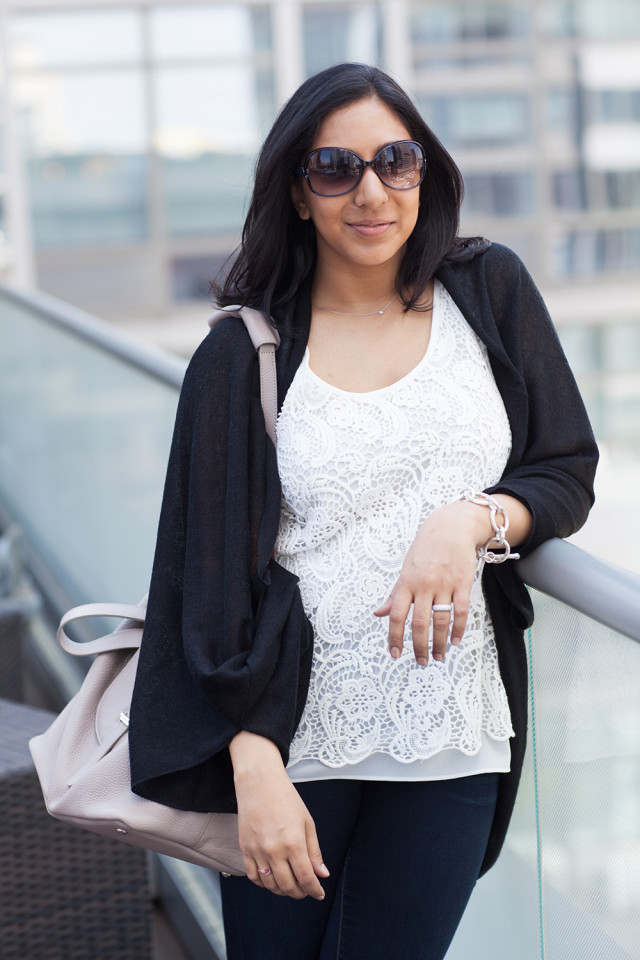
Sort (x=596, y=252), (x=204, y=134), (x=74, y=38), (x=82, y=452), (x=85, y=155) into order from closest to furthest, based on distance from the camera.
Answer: (x=82, y=452), (x=74, y=38), (x=85, y=155), (x=204, y=134), (x=596, y=252)

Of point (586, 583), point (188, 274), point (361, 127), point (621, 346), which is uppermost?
point (361, 127)

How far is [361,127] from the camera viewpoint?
1.57 m

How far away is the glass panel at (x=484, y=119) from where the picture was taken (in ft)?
58.0

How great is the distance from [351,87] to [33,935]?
1.85 metres

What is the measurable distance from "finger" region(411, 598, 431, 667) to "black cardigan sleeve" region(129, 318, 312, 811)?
0.18m

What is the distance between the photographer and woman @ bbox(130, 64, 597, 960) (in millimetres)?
1487

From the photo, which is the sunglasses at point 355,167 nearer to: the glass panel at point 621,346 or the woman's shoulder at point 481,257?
the woman's shoulder at point 481,257

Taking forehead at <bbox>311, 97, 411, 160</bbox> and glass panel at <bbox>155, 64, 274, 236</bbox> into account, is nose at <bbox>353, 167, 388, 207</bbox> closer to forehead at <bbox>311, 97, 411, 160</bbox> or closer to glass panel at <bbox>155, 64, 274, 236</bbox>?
forehead at <bbox>311, 97, 411, 160</bbox>

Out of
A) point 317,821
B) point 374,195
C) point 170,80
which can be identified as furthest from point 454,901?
point 170,80

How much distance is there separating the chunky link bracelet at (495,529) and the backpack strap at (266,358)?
295 mm

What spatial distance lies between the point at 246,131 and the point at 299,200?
16.2 metres

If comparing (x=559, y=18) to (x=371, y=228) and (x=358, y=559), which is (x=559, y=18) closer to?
(x=371, y=228)

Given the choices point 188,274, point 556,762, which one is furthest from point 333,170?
point 188,274

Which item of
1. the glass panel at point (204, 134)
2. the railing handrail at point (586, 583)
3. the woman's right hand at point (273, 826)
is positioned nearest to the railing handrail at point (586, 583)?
the railing handrail at point (586, 583)
